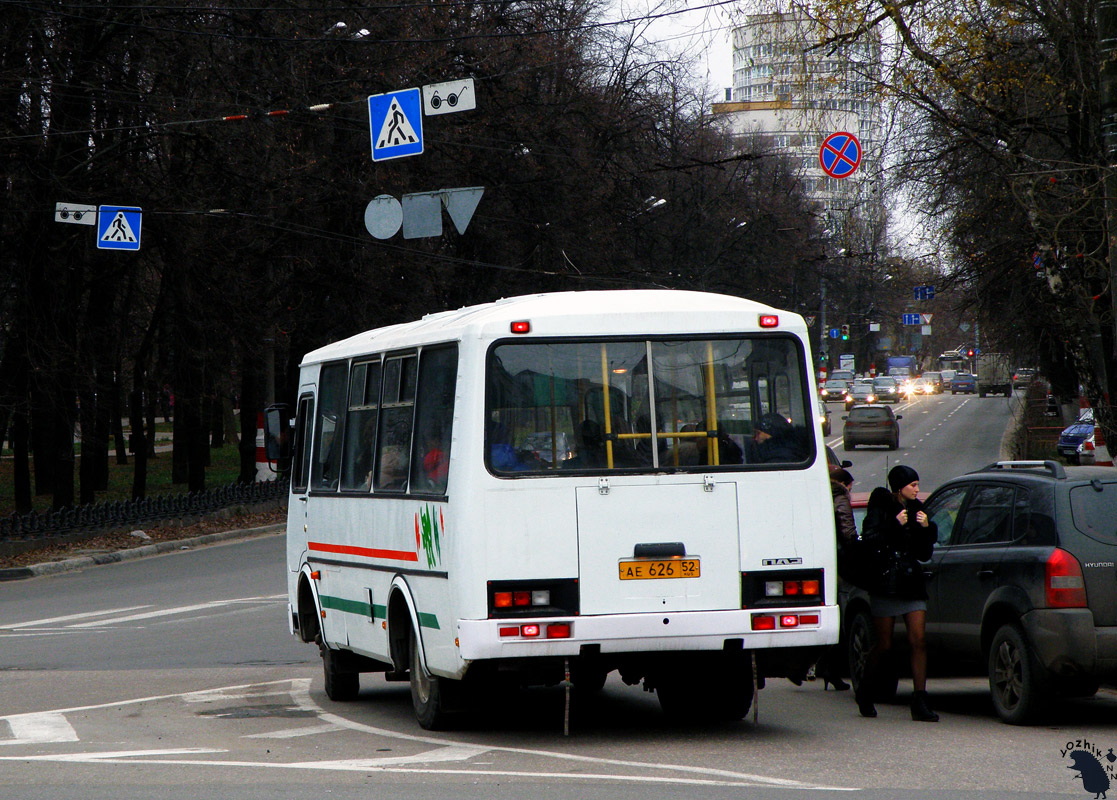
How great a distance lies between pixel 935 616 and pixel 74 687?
275 inches

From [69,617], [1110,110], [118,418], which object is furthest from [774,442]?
[118,418]

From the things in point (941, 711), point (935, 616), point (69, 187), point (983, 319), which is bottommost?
point (941, 711)

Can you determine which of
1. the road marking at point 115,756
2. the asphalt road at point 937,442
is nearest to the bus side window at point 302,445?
the road marking at point 115,756

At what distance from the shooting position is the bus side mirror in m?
12.7

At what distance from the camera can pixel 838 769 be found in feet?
25.9

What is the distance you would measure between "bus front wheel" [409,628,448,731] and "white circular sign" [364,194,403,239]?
678 inches

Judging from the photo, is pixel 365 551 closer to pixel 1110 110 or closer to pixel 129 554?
pixel 1110 110

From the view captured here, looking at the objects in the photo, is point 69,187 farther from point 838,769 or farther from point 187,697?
point 838,769

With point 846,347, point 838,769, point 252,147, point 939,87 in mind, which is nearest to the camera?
point 838,769

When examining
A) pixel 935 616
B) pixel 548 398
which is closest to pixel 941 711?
pixel 935 616

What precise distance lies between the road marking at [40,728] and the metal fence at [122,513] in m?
15.6

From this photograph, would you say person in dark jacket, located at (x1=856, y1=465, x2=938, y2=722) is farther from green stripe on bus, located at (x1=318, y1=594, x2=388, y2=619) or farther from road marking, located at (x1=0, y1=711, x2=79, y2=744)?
road marking, located at (x1=0, y1=711, x2=79, y2=744)

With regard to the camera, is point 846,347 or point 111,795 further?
point 846,347

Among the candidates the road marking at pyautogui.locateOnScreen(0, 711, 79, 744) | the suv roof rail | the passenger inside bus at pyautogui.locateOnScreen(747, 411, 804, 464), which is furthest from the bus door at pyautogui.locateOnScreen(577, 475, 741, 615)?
the road marking at pyautogui.locateOnScreen(0, 711, 79, 744)
